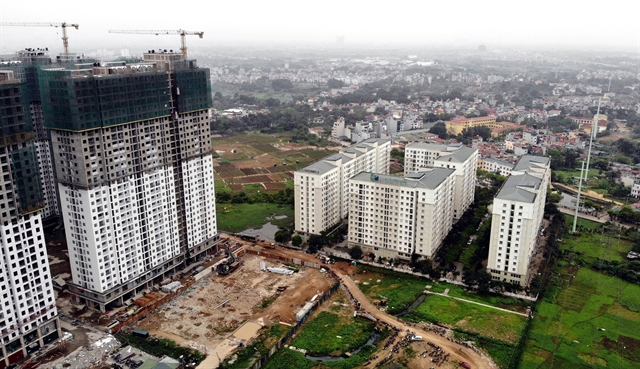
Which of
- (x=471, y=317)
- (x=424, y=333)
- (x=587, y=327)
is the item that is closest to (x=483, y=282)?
(x=471, y=317)

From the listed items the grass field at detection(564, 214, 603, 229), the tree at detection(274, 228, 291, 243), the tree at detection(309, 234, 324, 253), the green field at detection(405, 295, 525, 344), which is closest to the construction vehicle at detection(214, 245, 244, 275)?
the tree at detection(274, 228, 291, 243)

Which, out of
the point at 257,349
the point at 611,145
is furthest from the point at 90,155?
the point at 611,145

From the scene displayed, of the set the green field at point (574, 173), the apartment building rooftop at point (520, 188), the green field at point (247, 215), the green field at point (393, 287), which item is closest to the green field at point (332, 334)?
the green field at point (393, 287)

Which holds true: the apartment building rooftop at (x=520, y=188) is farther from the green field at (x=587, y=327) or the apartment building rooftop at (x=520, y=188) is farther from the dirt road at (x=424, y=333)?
the dirt road at (x=424, y=333)

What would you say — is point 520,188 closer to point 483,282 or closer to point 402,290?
point 483,282

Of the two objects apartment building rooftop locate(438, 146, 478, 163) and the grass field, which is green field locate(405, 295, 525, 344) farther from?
the grass field
